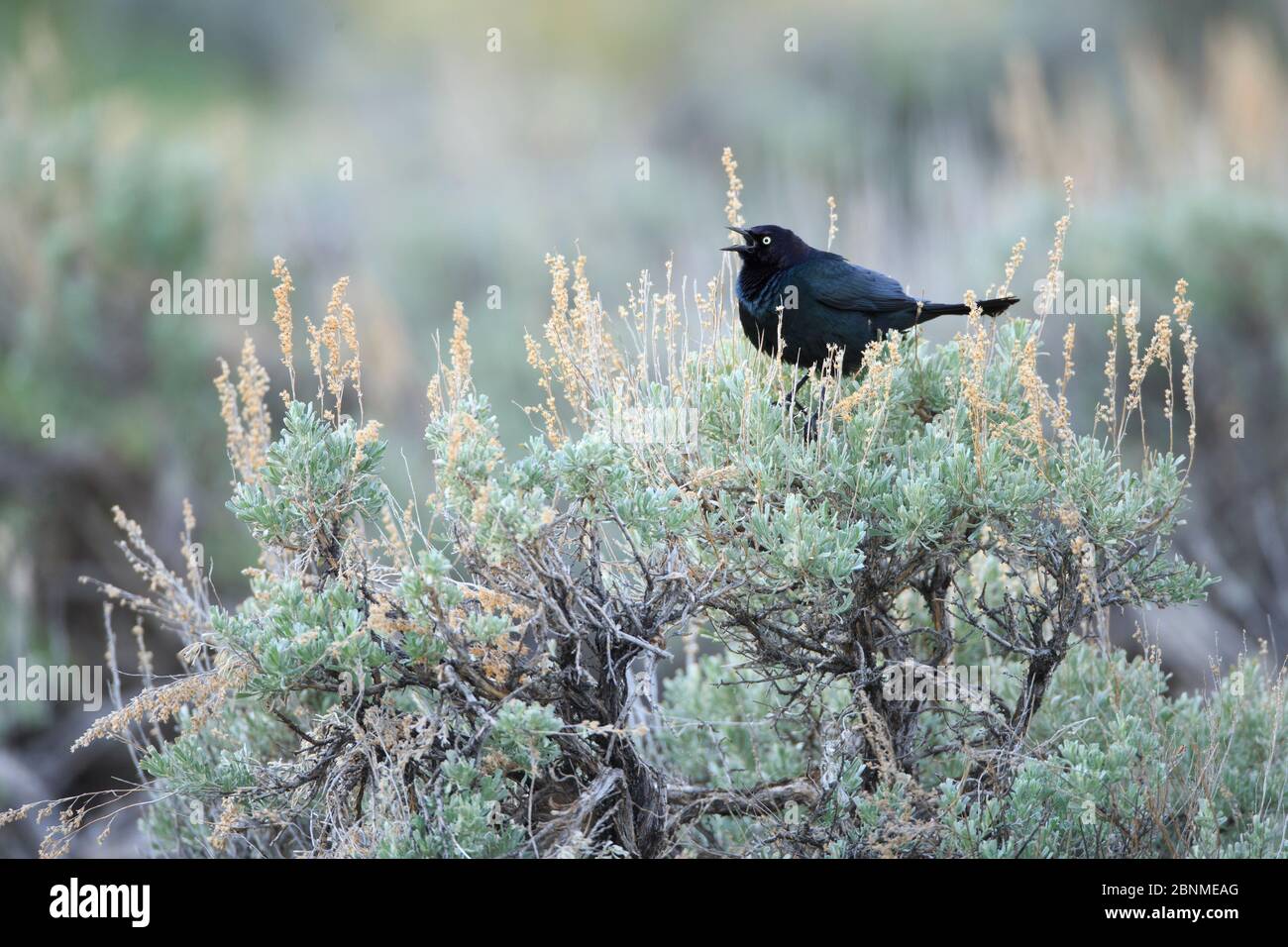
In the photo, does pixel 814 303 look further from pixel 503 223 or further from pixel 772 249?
pixel 503 223

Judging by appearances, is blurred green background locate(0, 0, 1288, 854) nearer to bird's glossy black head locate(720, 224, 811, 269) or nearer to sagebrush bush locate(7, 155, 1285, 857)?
sagebrush bush locate(7, 155, 1285, 857)

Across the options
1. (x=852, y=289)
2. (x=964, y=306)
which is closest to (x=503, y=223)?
(x=852, y=289)

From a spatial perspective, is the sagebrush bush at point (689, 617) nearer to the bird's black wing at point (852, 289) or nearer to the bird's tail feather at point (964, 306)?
the bird's tail feather at point (964, 306)

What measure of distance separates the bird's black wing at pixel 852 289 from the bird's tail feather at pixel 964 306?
0.20ft

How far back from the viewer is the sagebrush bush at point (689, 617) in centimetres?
313

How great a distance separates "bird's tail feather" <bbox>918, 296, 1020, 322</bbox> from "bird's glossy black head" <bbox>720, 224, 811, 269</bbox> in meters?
0.47

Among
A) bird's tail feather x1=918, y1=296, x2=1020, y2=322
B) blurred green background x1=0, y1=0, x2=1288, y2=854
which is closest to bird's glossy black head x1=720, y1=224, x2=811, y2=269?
bird's tail feather x1=918, y1=296, x2=1020, y2=322

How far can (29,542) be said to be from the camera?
8.01 m

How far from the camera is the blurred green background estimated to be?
26.5ft

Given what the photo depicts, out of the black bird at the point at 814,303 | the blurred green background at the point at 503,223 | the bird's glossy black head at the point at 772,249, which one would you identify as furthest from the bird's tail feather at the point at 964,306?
the blurred green background at the point at 503,223

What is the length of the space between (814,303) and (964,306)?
50cm

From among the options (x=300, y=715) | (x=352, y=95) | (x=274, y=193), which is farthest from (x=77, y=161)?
(x=352, y=95)
